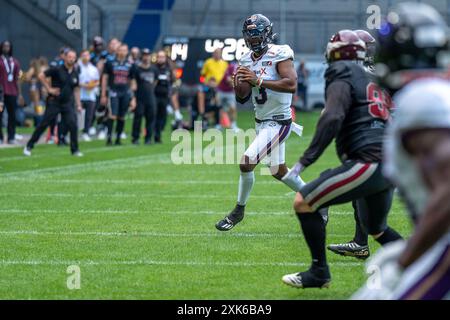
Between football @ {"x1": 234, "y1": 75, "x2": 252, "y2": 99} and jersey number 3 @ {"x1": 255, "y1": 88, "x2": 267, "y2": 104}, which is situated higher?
football @ {"x1": 234, "y1": 75, "x2": 252, "y2": 99}

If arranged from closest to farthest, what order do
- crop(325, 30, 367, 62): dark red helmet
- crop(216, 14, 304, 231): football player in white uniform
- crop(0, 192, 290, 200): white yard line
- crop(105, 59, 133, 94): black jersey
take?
1. crop(325, 30, 367, 62): dark red helmet
2. crop(216, 14, 304, 231): football player in white uniform
3. crop(0, 192, 290, 200): white yard line
4. crop(105, 59, 133, 94): black jersey

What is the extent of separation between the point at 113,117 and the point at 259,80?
11.4 metres

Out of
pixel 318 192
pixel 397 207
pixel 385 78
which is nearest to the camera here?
pixel 385 78

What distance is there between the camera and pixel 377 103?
6926mm

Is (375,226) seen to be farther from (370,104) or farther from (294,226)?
(294,226)

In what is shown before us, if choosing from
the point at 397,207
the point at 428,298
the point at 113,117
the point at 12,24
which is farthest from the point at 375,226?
the point at 12,24

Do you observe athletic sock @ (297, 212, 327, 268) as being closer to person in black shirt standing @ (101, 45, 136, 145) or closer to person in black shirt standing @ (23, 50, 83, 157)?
person in black shirt standing @ (23, 50, 83, 157)

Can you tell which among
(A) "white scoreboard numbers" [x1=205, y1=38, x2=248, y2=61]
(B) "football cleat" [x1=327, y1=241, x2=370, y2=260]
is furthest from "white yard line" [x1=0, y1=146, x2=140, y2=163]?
(A) "white scoreboard numbers" [x1=205, y1=38, x2=248, y2=61]

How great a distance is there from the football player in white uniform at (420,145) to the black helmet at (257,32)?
17.8 feet

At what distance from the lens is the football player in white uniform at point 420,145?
4051mm

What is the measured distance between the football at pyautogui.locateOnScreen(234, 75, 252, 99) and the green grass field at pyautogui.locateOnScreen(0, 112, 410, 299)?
127 centimetres

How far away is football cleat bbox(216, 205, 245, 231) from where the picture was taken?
976 cm

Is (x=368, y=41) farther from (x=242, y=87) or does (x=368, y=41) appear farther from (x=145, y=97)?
(x=145, y=97)

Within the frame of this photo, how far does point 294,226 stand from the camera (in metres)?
10.2
